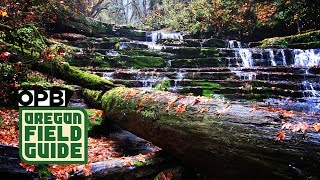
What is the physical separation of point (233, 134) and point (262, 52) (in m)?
13.1

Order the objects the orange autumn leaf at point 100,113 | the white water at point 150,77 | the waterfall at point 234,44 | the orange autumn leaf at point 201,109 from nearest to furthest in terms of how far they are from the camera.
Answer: the orange autumn leaf at point 201,109 < the orange autumn leaf at point 100,113 < the white water at point 150,77 < the waterfall at point 234,44

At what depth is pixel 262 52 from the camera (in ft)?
49.6

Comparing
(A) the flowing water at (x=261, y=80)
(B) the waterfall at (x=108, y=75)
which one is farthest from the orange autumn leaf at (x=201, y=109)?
(B) the waterfall at (x=108, y=75)

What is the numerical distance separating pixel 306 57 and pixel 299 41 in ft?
6.89

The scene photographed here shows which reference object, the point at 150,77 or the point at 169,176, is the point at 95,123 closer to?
the point at 169,176

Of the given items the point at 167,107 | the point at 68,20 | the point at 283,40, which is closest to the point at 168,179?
the point at 167,107

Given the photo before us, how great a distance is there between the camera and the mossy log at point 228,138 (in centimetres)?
256

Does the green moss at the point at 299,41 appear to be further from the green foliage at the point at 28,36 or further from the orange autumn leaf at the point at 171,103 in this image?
the orange autumn leaf at the point at 171,103

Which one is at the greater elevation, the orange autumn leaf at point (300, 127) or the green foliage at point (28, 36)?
the green foliage at point (28, 36)

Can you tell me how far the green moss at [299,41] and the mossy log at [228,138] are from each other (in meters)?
13.5

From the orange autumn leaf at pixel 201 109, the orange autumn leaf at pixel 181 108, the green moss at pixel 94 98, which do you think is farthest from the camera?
the green moss at pixel 94 98

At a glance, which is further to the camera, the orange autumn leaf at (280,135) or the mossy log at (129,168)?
the mossy log at (129,168)

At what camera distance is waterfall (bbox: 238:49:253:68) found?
15.0 metres

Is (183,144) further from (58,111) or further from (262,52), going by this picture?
(262,52)
